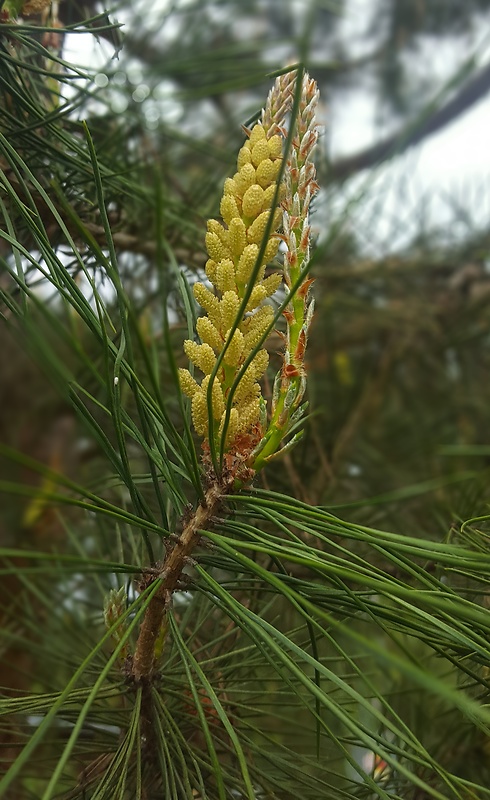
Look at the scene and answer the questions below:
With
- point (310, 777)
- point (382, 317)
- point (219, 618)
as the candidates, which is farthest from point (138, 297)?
point (382, 317)

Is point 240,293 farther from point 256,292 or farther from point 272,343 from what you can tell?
point 272,343

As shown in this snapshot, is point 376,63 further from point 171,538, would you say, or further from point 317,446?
point 171,538

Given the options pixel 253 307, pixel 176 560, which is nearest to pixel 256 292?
pixel 253 307

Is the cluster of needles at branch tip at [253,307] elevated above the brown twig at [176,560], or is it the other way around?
the cluster of needles at branch tip at [253,307]

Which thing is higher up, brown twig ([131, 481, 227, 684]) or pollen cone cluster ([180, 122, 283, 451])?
pollen cone cluster ([180, 122, 283, 451])
